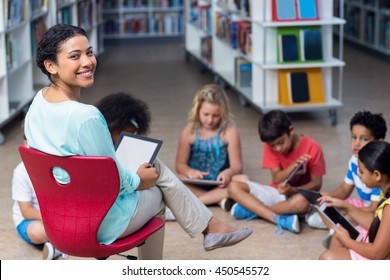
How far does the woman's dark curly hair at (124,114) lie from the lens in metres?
3.24

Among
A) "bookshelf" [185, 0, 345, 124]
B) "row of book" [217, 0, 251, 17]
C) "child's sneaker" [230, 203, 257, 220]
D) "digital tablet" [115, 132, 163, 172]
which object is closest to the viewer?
"digital tablet" [115, 132, 163, 172]

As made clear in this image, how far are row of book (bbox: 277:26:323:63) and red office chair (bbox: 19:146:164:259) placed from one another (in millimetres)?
3716

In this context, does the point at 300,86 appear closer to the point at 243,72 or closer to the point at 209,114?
the point at 243,72

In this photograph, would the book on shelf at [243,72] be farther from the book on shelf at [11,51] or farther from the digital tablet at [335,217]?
the digital tablet at [335,217]

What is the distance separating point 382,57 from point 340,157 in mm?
4350

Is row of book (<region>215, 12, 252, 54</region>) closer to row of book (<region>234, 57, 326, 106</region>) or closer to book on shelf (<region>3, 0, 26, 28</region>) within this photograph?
row of book (<region>234, 57, 326, 106</region>)

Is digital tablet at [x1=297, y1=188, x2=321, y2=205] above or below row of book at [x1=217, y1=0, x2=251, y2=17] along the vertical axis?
below

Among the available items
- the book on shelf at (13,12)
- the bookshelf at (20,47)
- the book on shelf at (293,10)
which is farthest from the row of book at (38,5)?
the book on shelf at (293,10)

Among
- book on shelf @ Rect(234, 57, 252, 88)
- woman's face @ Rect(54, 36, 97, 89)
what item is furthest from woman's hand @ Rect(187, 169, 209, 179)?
book on shelf @ Rect(234, 57, 252, 88)

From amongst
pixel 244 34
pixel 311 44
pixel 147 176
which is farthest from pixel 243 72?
pixel 147 176

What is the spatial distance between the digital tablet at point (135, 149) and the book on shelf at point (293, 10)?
3.26 m

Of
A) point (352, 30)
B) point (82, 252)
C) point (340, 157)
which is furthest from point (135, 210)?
point (352, 30)

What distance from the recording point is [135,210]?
263cm

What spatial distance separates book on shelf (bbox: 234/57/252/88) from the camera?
686 cm
